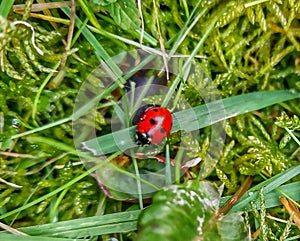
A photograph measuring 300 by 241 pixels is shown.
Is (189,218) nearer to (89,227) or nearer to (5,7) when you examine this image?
(89,227)

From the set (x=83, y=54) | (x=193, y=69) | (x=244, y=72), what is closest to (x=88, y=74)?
(x=83, y=54)

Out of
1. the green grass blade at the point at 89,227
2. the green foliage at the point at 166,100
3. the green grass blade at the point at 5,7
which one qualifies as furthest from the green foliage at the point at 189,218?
the green grass blade at the point at 5,7

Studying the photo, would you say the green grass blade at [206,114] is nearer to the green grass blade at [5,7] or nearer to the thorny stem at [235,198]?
the thorny stem at [235,198]

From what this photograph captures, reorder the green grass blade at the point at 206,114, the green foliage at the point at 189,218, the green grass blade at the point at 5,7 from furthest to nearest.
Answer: the green grass blade at the point at 206,114, the green grass blade at the point at 5,7, the green foliage at the point at 189,218

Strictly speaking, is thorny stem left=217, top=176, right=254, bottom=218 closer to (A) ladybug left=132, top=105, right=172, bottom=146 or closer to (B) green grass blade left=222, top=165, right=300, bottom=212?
(B) green grass blade left=222, top=165, right=300, bottom=212

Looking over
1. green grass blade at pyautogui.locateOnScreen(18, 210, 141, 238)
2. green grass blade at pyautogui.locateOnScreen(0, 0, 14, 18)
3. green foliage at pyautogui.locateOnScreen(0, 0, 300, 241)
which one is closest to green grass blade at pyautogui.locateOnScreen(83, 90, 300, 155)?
green foliage at pyautogui.locateOnScreen(0, 0, 300, 241)

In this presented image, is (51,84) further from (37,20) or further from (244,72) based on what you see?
(244,72)
